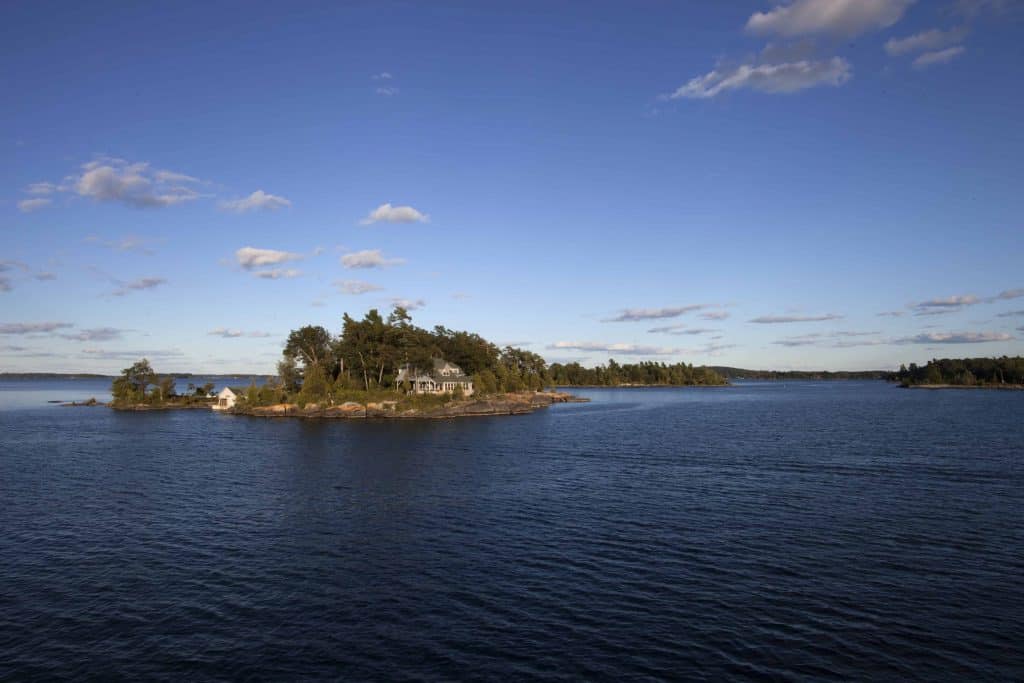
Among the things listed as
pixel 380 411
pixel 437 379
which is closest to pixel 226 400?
pixel 380 411

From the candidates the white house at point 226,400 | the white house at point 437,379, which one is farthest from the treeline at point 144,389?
the white house at point 437,379

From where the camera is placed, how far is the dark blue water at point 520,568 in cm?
2073

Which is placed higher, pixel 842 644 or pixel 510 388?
pixel 510 388

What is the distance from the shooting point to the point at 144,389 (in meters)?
169

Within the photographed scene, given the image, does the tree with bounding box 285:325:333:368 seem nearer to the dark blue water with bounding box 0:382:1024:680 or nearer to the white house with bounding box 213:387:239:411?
the white house with bounding box 213:387:239:411

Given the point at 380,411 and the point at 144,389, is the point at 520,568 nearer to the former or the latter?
the point at 380,411

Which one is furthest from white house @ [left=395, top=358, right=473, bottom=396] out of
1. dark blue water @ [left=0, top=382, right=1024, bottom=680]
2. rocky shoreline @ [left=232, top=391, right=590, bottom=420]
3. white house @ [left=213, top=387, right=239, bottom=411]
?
dark blue water @ [left=0, top=382, right=1024, bottom=680]

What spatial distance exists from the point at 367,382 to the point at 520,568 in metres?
122

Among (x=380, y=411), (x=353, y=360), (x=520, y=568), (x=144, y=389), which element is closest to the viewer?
Result: (x=520, y=568)

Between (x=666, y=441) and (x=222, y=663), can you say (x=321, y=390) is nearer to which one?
(x=666, y=441)

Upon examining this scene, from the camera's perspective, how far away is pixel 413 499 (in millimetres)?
45969

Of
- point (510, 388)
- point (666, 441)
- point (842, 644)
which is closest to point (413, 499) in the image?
point (842, 644)

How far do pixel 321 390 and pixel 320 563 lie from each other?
361 feet

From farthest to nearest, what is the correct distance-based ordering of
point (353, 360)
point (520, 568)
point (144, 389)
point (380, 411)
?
point (144, 389), point (353, 360), point (380, 411), point (520, 568)
